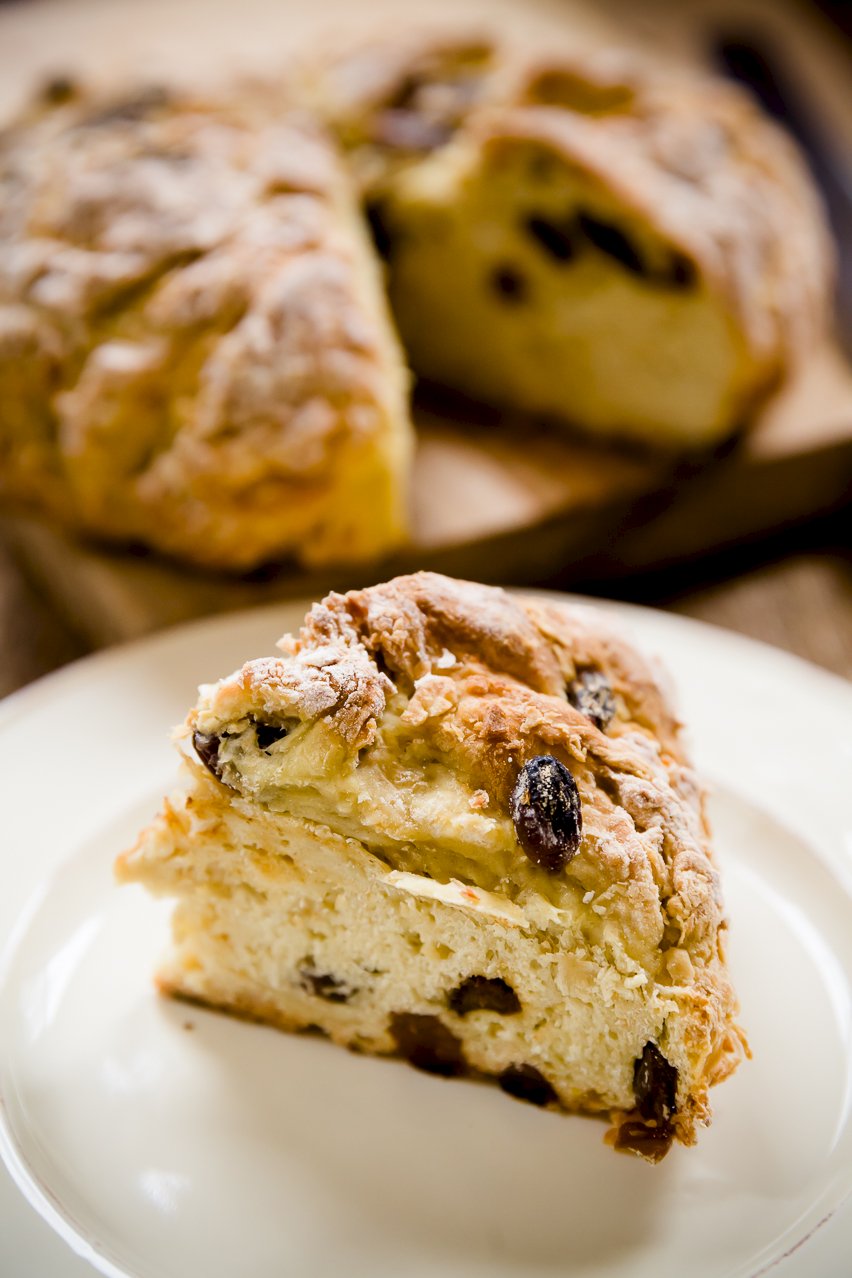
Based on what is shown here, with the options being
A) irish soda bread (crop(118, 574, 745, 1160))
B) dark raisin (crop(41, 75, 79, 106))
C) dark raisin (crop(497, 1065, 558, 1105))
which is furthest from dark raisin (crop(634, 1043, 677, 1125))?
dark raisin (crop(41, 75, 79, 106))

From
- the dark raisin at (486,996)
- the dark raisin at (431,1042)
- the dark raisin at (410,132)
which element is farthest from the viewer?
the dark raisin at (410,132)

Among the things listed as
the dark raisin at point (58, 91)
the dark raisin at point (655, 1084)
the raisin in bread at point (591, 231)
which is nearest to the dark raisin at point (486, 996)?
the dark raisin at point (655, 1084)

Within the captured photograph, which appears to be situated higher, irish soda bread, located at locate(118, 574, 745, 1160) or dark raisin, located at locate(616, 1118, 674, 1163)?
irish soda bread, located at locate(118, 574, 745, 1160)

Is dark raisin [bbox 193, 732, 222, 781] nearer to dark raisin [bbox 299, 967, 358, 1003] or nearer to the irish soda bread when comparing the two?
the irish soda bread

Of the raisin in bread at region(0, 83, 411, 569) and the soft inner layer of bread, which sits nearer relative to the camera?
the raisin in bread at region(0, 83, 411, 569)

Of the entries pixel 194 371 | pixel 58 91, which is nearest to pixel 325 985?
pixel 194 371

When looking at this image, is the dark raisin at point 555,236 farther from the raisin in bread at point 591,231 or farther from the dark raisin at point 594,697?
the dark raisin at point 594,697
